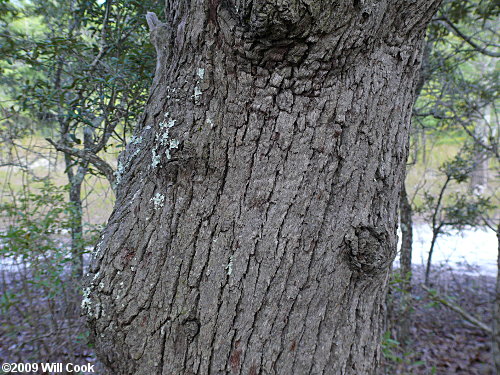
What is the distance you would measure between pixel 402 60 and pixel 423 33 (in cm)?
14

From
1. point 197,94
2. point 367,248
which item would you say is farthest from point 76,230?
point 367,248

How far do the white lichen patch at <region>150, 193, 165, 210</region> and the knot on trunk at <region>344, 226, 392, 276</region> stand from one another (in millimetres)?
620

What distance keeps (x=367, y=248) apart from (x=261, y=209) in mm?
369

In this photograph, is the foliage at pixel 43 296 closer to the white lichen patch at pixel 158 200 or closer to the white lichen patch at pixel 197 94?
the white lichen patch at pixel 158 200

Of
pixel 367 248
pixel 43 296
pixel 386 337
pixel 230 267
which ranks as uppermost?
pixel 367 248

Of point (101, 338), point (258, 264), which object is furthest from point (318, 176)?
point (101, 338)

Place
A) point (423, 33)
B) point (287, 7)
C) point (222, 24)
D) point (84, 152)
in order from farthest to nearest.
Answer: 1. point (84, 152)
2. point (423, 33)
3. point (222, 24)
4. point (287, 7)

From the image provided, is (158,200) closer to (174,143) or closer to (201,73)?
(174,143)

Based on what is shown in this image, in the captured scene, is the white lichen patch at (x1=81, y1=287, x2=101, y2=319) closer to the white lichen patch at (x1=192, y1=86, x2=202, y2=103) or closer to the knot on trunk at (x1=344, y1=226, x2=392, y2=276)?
the white lichen patch at (x1=192, y1=86, x2=202, y2=103)

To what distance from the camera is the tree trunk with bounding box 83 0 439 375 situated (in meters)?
1.07

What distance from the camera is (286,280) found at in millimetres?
1075

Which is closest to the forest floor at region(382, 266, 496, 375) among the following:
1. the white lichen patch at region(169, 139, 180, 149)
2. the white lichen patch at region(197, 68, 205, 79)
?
the white lichen patch at region(169, 139, 180, 149)

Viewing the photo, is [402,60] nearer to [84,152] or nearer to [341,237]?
[341,237]

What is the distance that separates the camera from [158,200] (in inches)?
45.7
